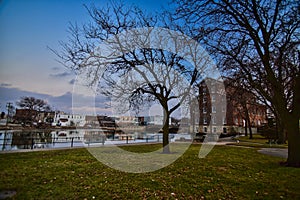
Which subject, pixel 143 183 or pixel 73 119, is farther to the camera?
pixel 73 119

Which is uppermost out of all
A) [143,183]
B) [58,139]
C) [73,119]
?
[73,119]

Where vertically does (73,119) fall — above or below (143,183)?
above

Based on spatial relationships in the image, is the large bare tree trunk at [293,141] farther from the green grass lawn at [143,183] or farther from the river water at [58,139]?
the river water at [58,139]

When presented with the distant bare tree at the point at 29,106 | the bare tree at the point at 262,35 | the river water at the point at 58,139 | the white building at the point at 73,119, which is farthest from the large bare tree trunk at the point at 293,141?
the distant bare tree at the point at 29,106

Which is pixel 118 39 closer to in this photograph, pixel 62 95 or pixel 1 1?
pixel 62 95

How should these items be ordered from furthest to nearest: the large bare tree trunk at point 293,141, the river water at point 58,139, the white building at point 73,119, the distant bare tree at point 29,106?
1. the distant bare tree at point 29,106
2. the river water at point 58,139
3. the white building at point 73,119
4. the large bare tree trunk at point 293,141

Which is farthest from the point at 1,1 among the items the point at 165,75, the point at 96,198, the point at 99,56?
the point at 165,75

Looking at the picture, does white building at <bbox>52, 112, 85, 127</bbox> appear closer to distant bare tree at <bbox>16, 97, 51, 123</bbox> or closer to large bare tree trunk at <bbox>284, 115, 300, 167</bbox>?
distant bare tree at <bbox>16, 97, 51, 123</bbox>

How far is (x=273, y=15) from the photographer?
25.8 ft

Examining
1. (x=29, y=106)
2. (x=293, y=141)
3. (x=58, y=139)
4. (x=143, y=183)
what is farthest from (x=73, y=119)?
(x=29, y=106)

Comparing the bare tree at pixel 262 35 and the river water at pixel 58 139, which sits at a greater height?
the bare tree at pixel 262 35

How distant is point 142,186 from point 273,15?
325 inches

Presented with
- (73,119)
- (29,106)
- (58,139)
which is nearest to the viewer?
(73,119)

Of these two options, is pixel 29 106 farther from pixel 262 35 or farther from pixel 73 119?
pixel 262 35
